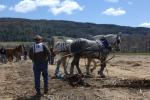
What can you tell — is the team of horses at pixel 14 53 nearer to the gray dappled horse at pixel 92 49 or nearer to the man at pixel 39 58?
the gray dappled horse at pixel 92 49

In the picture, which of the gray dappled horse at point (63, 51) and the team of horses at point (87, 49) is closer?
the team of horses at point (87, 49)

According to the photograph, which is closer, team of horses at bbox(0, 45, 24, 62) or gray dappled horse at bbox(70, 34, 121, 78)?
gray dappled horse at bbox(70, 34, 121, 78)

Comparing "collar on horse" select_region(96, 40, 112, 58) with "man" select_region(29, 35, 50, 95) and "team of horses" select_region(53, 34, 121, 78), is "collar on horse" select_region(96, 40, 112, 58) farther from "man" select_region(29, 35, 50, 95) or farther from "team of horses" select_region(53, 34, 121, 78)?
"man" select_region(29, 35, 50, 95)

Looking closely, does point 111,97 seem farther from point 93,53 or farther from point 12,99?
point 93,53

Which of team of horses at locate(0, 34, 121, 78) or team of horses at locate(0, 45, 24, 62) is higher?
team of horses at locate(0, 34, 121, 78)

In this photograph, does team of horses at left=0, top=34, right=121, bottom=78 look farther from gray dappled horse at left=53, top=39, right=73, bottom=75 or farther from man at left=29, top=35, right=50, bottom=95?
man at left=29, top=35, right=50, bottom=95

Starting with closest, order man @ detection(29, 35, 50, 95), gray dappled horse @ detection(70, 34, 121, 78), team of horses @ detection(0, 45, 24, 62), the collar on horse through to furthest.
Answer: man @ detection(29, 35, 50, 95)
gray dappled horse @ detection(70, 34, 121, 78)
the collar on horse
team of horses @ detection(0, 45, 24, 62)

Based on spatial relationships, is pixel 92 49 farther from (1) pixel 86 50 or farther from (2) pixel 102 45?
(2) pixel 102 45

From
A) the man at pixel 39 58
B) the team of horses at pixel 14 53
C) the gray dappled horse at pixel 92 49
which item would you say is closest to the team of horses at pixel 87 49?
the gray dappled horse at pixel 92 49

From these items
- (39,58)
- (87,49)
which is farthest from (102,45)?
(39,58)

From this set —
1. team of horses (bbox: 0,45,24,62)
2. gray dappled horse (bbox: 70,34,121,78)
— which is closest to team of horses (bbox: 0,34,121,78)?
gray dappled horse (bbox: 70,34,121,78)

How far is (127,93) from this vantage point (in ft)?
48.5

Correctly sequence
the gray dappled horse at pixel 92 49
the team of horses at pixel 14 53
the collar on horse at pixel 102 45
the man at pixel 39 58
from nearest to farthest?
the man at pixel 39 58
the gray dappled horse at pixel 92 49
the collar on horse at pixel 102 45
the team of horses at pixel 14 53

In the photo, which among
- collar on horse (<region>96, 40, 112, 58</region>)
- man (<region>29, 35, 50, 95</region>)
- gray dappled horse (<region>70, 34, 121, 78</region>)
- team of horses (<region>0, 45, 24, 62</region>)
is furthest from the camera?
team of horses (<region>0, 45, 24, 62</region>)
